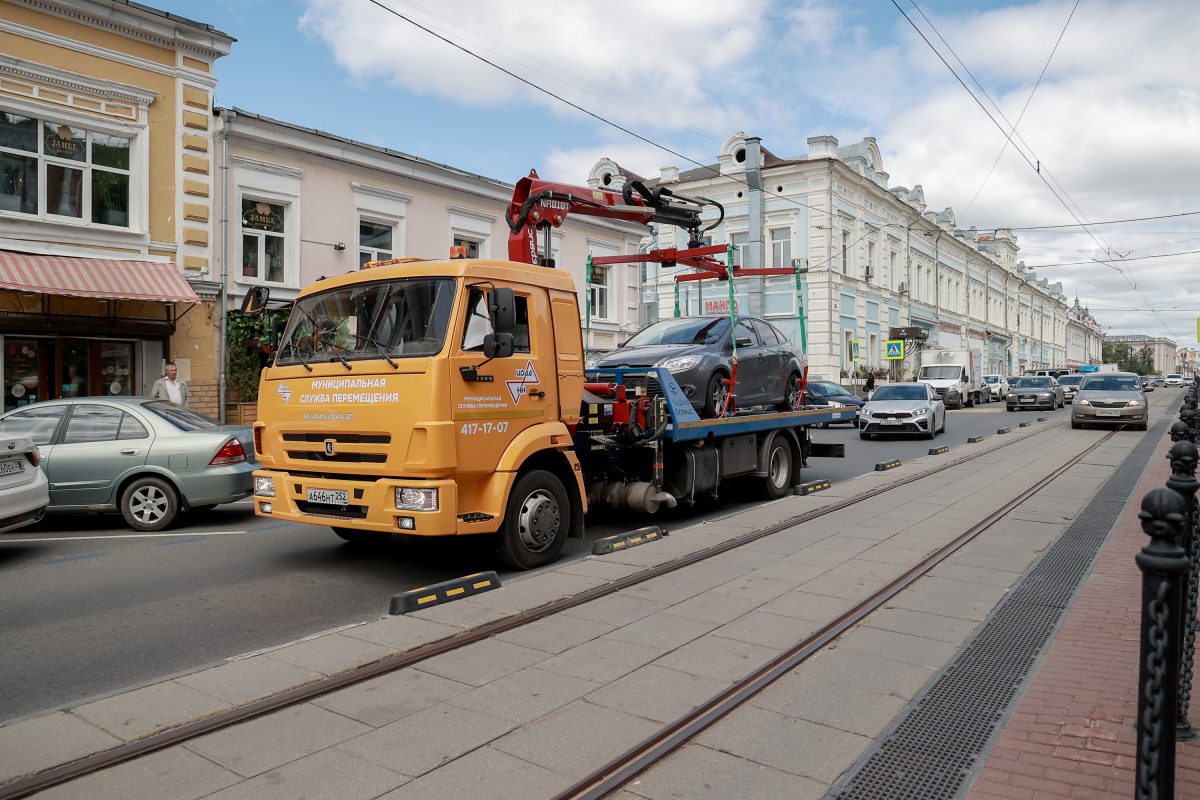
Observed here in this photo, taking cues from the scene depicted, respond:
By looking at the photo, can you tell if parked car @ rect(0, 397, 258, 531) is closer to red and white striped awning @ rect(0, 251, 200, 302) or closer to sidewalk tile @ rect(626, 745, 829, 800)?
red and white striped awning @ rect(0, 251, 200, 302)

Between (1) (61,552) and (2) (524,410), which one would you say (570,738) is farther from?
(1) (61,552)

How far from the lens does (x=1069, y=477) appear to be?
13008mm

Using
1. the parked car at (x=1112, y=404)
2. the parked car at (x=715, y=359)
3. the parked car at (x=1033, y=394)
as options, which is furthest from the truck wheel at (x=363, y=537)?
the parked car at (x=1033, y=394)

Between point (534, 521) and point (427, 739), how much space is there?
3.42 metres

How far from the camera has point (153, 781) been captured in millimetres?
3410

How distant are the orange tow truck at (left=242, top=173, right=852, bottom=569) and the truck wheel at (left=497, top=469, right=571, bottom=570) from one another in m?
0.01

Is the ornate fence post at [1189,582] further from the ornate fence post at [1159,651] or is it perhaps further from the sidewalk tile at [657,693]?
the sidewalk tile at [657,693]

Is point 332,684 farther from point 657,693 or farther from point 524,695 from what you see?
point 657,693

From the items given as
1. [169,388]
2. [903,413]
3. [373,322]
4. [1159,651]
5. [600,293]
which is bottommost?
[1159,651]

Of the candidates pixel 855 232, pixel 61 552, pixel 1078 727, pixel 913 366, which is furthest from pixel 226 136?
pixel 913 366

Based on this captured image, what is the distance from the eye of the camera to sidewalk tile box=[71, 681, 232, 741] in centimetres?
392

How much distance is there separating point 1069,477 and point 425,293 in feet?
35.6

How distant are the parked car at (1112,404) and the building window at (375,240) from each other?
18798 millimetres

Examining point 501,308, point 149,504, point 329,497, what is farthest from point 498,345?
point 149,504
